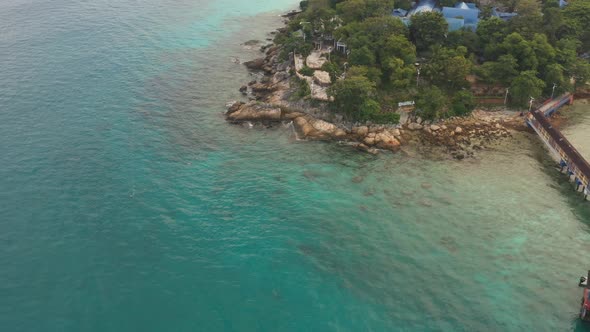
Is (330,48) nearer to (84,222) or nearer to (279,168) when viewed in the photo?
(279,168)

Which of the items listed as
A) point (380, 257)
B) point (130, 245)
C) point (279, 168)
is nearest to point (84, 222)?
point (130, 245)

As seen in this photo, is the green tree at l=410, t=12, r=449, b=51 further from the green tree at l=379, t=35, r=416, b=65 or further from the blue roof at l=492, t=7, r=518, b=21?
the blue roof at l=492, t=7, r=518, b=21

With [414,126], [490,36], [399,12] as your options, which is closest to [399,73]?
[414,126]

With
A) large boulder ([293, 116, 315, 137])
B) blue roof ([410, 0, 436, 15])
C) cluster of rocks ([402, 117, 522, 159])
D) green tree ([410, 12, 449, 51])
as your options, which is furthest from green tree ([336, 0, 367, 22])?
cluster of rocks ([402, 117, 522, 159])

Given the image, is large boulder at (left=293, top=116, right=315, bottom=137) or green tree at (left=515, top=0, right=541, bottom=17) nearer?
large boulder at (left=293, top=116, right=315, bottom=137)

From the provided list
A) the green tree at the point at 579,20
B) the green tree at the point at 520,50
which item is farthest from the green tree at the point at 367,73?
the green tree at the point at 579,20

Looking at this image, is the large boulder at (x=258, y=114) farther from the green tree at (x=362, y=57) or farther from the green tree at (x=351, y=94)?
the green tree at (x=362, y=57)

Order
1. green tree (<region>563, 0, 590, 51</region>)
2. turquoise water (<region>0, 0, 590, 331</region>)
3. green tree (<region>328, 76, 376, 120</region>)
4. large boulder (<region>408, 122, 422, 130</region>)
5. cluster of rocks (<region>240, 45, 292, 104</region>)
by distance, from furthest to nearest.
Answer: green tree (<region>563, 0, 590, 51</region>) → cluster of rocks (<region>240, 45, 292, 104</region>) → large boulder (<region>408, 122, 422, 130</region>) → green tree (<region>328, 76, 376, 120</region>) → turquoise water (<region>0, 0, 590, 331</region>)

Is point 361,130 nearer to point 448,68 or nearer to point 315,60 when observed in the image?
point 448,68
